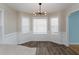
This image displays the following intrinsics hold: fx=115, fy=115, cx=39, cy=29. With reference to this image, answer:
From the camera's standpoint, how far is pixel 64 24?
17.9 ft

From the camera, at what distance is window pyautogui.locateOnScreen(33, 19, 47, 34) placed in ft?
17.7

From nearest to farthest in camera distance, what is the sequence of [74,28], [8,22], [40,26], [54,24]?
1. [8,22]
2. [54,24]
3. [40,26]
4. [74,28]

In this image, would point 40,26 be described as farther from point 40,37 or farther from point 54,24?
point 54,24

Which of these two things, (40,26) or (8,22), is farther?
(40,26)

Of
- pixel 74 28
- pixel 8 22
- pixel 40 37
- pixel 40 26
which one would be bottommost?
pixel 40 37

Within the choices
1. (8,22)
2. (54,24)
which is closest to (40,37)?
(54,24)

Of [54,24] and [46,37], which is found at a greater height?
[54,24]

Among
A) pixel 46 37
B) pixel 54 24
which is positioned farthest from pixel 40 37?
pixel 54 24

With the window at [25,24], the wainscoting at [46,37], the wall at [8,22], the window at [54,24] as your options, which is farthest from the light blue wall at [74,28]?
the wall at [8,22]

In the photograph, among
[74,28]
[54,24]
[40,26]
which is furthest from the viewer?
[74,28]

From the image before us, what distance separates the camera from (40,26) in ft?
17.9

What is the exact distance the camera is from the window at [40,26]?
17.7 ft
